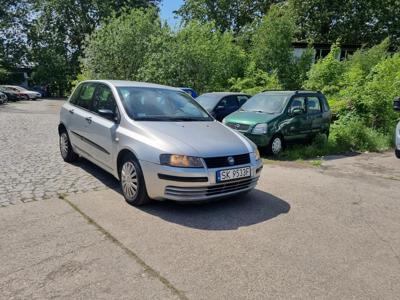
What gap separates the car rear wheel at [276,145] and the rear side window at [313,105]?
162cm

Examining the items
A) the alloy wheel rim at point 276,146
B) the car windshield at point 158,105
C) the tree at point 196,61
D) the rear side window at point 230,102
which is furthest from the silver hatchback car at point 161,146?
the tree at point 196,61

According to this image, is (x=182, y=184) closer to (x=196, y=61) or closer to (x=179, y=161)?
(x=179, y=161)

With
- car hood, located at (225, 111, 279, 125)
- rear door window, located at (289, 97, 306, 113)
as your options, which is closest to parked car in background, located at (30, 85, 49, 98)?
car hood, located at (225, 111, 279, 125)

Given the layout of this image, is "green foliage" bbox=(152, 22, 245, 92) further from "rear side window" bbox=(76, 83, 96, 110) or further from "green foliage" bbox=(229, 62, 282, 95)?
"rear side window" bbox=(76, 83, 96, 110)

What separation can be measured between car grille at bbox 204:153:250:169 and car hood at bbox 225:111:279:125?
435 centimetres

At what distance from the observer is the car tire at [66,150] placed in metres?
7.33

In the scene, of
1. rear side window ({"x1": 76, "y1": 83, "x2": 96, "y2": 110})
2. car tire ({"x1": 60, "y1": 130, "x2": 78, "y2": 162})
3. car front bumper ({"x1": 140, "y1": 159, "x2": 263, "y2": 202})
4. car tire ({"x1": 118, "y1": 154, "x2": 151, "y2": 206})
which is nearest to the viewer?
car front bumper ({"x1": 140, "y1": 159, "x2": 263, "y2": 202})

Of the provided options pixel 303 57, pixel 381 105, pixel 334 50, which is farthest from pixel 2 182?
pixel 303 57

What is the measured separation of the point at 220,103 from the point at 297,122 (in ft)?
9.95

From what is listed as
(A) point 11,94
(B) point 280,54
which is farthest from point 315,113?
A: (A) point 11,94

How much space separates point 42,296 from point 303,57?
2261 centimetres

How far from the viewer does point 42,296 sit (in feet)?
9.62

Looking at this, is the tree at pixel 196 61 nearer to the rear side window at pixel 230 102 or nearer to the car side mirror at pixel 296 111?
the rear side window at pixel 230 102

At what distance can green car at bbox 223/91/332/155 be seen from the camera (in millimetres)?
9211
